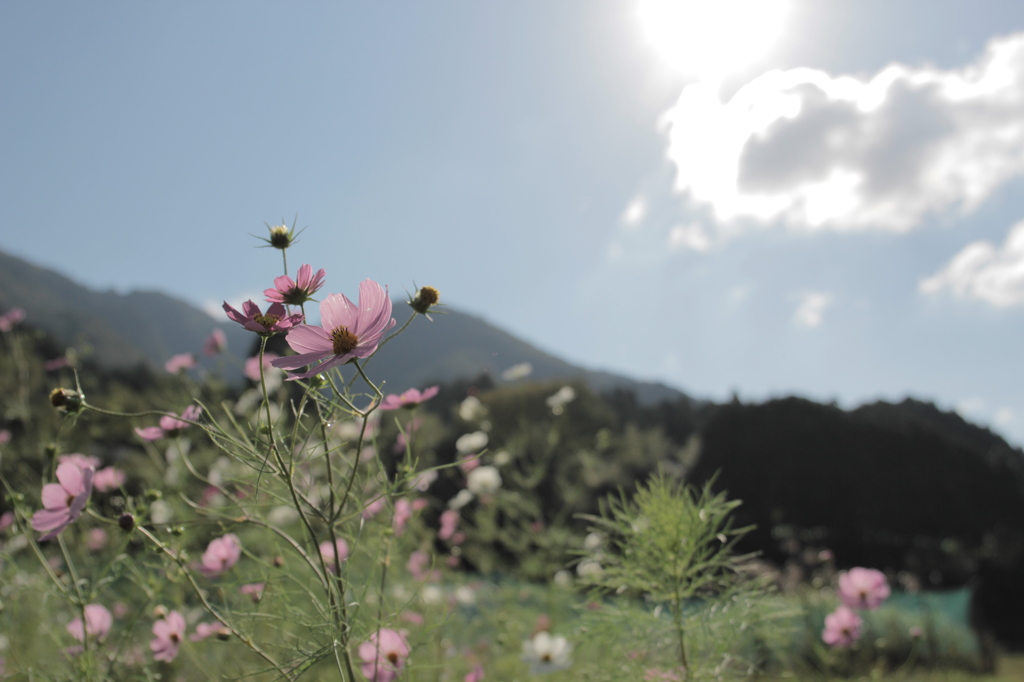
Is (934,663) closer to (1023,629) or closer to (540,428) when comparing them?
(540,428)

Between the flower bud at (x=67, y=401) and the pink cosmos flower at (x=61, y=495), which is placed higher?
the flower bud at (x=67, y=401)

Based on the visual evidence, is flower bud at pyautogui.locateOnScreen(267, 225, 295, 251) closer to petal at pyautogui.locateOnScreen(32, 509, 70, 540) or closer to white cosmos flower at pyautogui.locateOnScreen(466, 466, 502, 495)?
petal at pyautogui.locateOnScreen(32, 509, 70, 540)

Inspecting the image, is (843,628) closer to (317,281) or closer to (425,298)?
(425,298)

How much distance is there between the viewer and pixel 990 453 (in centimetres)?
1026

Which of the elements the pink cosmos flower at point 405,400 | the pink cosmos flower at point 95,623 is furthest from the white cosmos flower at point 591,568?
the pink cosmos flower at point 95,623

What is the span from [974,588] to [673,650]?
8053mm

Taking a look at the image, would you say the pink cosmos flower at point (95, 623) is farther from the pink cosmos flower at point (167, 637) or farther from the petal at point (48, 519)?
the petal at point (48, 519)

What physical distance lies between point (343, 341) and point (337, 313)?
39 millimetres


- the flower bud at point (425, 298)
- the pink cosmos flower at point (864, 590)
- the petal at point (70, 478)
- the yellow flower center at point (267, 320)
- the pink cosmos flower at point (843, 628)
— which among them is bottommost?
the pink cosmos flower at point (843, 628)

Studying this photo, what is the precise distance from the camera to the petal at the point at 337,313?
26.2 inches

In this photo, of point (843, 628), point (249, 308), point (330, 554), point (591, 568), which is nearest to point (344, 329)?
point (249, 308)

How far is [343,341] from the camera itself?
656mm

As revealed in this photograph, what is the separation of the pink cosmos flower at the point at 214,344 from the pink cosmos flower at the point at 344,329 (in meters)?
2.15

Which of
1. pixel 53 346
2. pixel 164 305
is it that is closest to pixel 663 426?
pixel 53 346
